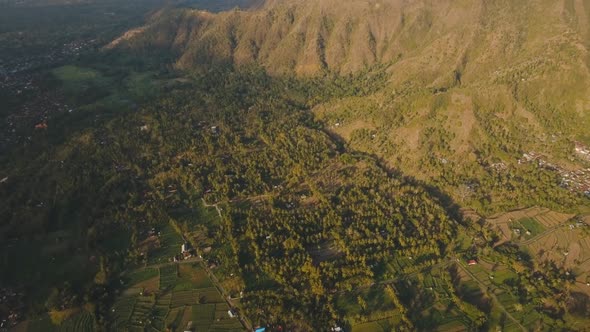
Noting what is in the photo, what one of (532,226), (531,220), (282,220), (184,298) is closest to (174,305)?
(184,298)

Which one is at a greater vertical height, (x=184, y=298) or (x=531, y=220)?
(x=184, y=298)

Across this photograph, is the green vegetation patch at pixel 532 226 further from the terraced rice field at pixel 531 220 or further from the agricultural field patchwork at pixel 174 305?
the agricultural field patchwork at pixel 174 305

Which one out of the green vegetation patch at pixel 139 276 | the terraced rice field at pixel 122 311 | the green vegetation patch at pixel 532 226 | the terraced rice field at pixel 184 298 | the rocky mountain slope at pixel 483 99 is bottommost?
the green vegetation patch at pixel 532 226

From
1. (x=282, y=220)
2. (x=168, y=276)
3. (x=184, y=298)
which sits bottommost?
(x=184, y=298)

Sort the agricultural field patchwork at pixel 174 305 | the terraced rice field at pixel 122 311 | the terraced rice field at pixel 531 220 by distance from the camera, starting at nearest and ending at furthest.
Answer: the agricultural field patchwork at pixel 174 305 < the terraced rice field at pixel 122 311 < the terraced rice field at pixel 531 220

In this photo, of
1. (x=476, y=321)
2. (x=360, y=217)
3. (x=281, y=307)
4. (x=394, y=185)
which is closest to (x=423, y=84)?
(x=394, y=185)

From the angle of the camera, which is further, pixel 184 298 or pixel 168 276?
pixel 168 276

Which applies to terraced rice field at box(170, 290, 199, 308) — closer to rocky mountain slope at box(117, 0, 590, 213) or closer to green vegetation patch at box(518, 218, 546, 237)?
rocky mountain slope at box(117, 0, 590, 213)

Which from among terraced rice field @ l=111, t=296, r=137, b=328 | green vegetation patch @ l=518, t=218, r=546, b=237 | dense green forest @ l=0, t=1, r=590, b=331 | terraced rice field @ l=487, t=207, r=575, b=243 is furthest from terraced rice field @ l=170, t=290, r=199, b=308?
green vegetation patch @ l=518, t=218, r=546, b=237

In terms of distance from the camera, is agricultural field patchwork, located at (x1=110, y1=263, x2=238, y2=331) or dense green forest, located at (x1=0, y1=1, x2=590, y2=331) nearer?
agricultural field patchwork, located at (x1=110, y1=263, x2=238, y2=331)

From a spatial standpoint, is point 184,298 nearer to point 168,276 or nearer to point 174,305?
point 174,305

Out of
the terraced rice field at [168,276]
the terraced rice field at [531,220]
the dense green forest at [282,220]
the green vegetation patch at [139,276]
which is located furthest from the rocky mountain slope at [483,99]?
the green vegetation patch at [139,276]
